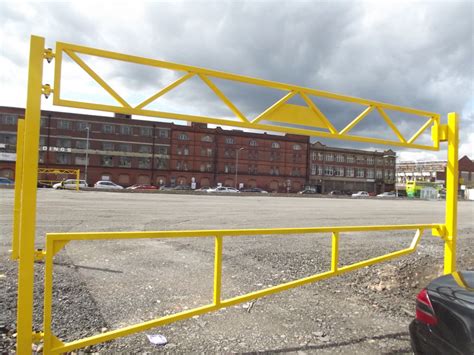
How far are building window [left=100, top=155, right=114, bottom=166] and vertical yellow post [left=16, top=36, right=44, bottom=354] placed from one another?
237ft

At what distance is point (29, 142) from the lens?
9.33 feet

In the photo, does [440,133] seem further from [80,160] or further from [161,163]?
[80,160]

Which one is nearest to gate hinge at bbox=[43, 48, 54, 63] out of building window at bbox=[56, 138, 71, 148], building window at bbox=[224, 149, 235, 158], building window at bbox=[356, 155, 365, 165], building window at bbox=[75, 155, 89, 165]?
building window at bbox=[75, 155, 89, 165]

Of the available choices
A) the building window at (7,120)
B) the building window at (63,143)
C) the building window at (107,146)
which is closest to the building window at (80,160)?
the building window at (63,143)

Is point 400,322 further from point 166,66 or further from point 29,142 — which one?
point 29,142

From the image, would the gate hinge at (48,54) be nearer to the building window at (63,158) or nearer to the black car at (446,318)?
the black car at (446,318)

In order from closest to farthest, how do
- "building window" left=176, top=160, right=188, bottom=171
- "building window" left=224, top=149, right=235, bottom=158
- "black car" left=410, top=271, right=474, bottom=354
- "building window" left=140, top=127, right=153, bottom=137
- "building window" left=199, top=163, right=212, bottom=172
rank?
1. "black car" left=410, top=271, right=474, bottom=354
2. "building window" left=140, top=127, right=153, bottom=137
3. "building window" left=176, top=160, right=188, bottom=171
4. "building window" left=199, top=163, right=212, bottom=172
5. "building window" left=224, top=149, right=235, bottom=158

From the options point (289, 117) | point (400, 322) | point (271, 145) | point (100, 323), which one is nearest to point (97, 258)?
point (100, 323)

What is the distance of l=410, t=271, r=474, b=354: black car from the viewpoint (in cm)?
268

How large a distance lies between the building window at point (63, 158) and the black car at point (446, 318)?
74.5 m

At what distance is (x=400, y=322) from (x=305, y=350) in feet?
5.41

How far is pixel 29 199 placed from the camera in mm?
2844

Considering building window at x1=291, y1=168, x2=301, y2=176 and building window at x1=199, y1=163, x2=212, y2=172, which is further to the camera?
building window at x1=291, y1=168, x2=301, y2=176

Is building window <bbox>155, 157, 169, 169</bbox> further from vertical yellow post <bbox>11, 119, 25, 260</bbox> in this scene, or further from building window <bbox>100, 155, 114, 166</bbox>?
vertical yellow post <bbox>11, 119, 25, 260</bbox>
